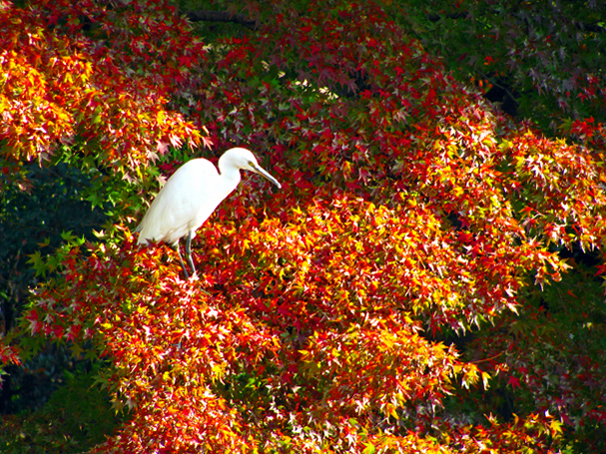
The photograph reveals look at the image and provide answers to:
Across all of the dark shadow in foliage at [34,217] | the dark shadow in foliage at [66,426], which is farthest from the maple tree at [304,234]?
the dark shadow in foliage at [66,426]

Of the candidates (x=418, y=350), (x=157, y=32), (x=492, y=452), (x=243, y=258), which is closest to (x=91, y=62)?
(x=157, y=32)

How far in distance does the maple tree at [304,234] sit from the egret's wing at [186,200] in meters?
0.22

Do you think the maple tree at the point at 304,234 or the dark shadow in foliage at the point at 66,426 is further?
the dark shadow in foliage at the point at 66,426

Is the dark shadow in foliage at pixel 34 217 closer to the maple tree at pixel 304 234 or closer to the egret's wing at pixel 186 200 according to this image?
the maple tree at pixel 304 234

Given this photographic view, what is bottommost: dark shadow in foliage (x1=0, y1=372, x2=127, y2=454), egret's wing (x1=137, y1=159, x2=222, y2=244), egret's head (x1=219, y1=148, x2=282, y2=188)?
dark shadow in foliage (x1=0, y1=372, x2=127, y2=454)

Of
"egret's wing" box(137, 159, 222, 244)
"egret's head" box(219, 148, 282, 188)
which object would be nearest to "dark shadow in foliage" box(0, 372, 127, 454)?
"egret's wing" box(137, 159, 222, 244)

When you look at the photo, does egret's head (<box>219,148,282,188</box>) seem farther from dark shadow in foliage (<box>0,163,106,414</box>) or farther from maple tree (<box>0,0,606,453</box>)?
dark shadow in foliage (<box>0,163,106,414</box>)

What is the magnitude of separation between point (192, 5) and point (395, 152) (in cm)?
166

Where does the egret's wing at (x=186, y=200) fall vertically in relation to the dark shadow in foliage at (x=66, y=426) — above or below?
above

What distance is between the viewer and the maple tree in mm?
3238

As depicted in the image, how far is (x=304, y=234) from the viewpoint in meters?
3.59

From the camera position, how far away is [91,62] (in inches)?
142

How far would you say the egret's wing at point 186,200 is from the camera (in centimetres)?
313

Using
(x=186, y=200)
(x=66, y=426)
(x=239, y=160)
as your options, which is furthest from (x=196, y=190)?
(x=66, y=426)
